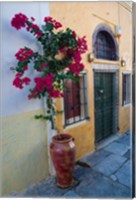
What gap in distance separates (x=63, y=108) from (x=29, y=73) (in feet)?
3.04

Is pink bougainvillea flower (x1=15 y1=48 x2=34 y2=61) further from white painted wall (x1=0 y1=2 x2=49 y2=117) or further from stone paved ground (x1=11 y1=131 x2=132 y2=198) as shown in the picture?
stone paved ground (x1=11 y1=131 x2=132 y2=198)

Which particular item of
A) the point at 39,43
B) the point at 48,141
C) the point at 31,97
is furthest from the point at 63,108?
the point at 39,43

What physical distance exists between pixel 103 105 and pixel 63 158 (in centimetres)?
219

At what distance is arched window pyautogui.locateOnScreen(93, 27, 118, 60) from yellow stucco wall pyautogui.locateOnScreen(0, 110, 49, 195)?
2.19 metres

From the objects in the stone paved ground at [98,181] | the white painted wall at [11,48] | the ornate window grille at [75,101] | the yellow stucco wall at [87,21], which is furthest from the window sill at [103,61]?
the stone paved ground at [98,181]

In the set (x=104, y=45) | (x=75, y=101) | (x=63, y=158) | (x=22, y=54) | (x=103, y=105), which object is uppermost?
(x=104, y=45)

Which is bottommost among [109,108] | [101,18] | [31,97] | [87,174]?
[87,174]

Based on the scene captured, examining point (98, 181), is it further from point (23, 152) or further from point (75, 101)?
point (75, 101)

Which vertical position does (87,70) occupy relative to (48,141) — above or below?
above

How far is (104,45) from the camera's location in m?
4.29

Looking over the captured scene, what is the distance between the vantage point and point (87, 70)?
11.7 feet

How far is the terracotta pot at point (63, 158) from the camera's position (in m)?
2.55

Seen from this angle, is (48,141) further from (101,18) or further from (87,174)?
(101,18)

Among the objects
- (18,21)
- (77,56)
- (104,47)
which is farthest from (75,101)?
(18,21)
